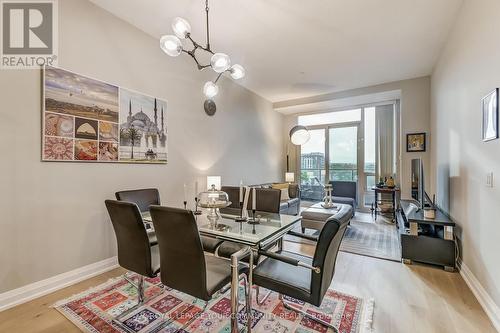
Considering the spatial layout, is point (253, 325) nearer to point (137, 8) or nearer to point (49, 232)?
point (49, 232)

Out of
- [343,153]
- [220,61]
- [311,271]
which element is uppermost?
[220,61]

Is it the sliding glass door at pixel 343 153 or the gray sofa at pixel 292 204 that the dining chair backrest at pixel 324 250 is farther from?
the sliding glass door at pixel 343 153

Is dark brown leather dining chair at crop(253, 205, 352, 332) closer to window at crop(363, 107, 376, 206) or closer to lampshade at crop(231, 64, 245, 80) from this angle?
lampshade at crop(231, 64, 245, 80)

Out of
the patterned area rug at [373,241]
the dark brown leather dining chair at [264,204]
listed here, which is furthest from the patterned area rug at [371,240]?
the dark brown leather dining chair at [264,204]

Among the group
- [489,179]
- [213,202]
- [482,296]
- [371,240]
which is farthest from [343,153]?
[213,202]

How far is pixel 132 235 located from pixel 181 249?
0.55m

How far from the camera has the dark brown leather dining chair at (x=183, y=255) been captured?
4.42ft

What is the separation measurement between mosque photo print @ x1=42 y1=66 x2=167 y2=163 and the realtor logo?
0.50 ft

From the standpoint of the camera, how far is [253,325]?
1756 millimetres

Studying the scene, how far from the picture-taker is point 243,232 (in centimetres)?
185

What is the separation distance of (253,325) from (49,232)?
6.84 ft

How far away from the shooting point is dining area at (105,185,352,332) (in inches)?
54.8

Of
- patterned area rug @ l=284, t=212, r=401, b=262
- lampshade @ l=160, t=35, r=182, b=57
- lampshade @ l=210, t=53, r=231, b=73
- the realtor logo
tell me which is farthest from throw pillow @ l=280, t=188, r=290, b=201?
the realtor logo

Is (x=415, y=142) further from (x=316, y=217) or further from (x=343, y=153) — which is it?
(x=316, y=217)
